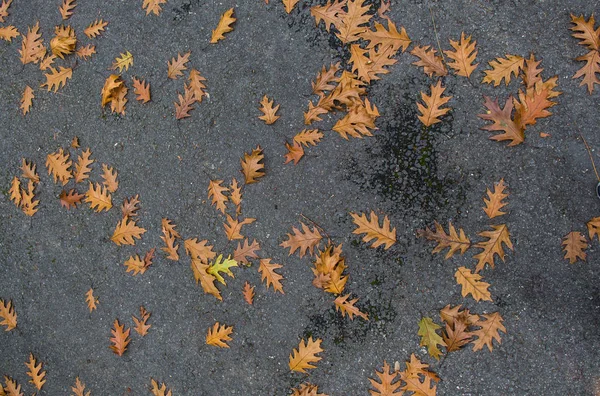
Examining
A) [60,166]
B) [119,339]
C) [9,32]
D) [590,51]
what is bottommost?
[119,339]

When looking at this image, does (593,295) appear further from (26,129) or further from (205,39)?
(26,129)

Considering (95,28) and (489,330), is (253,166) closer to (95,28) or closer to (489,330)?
(95,28)

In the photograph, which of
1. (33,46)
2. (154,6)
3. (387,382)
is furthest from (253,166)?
(33,46)

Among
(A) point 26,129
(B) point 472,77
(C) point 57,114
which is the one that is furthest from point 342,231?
(A) point 26,129

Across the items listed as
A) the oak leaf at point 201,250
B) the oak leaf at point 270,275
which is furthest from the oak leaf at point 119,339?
the oak leaf at point 270,275

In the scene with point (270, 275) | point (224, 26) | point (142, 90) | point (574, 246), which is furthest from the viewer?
point (142, 90)

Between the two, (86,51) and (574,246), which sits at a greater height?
(86,51)

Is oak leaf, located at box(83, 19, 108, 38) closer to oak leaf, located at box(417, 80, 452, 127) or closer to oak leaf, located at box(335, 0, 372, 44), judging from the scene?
oak leaf, located at box(335, 0, 372, 44)
